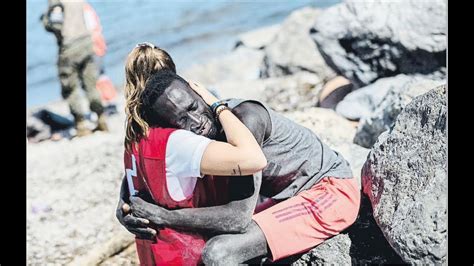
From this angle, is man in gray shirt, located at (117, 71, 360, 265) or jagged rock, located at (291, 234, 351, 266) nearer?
man in gray shirt, located at (117, 71, 360, 265)

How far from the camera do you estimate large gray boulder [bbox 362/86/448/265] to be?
3.08 meters

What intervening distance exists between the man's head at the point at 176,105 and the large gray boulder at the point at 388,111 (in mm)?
1851

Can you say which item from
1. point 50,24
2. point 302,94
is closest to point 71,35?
point 50,24

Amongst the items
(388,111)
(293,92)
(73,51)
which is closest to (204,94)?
(388,111)

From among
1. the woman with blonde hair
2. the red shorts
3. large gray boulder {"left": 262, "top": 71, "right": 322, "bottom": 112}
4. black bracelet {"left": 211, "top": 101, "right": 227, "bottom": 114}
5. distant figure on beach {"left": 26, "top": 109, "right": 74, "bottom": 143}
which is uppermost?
black bracelet {"left": 211, "top": 101, "right": 227, "bottom": 114}

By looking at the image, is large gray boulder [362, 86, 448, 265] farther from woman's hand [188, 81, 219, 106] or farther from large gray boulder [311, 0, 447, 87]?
large gray boulder [311, 0, 447, 87]

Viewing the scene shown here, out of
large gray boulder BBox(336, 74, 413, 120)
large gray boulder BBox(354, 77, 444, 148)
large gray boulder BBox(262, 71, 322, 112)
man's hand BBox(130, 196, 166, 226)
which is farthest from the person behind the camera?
large gray boulder BBox(262, 71, 322, 112)

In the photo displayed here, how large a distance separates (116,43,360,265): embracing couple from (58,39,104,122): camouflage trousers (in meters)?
5.10

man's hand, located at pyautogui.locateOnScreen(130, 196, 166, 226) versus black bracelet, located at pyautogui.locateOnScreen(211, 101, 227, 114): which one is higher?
black bracelet, located at pyautogui.locateOnScreen(211, 101, 227, 114)

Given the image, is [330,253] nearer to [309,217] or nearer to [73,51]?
[309,217]

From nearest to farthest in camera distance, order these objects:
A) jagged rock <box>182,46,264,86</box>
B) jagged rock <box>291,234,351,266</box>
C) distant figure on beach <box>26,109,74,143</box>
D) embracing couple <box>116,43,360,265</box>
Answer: embracing couple <box>116,43,360,265</box>, jagged rock <box>291,234,351,266</box>, distant figure on beach <box>26,109,74,143</box>, jagged rock <box>182,46,264,86</box>

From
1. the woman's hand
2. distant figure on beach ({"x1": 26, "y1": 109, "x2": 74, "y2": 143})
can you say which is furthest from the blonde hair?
distant figure on beach ({"x1": 26, "y1": 109, "x2": 74, "y2": 143})

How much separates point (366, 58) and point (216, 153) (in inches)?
142
